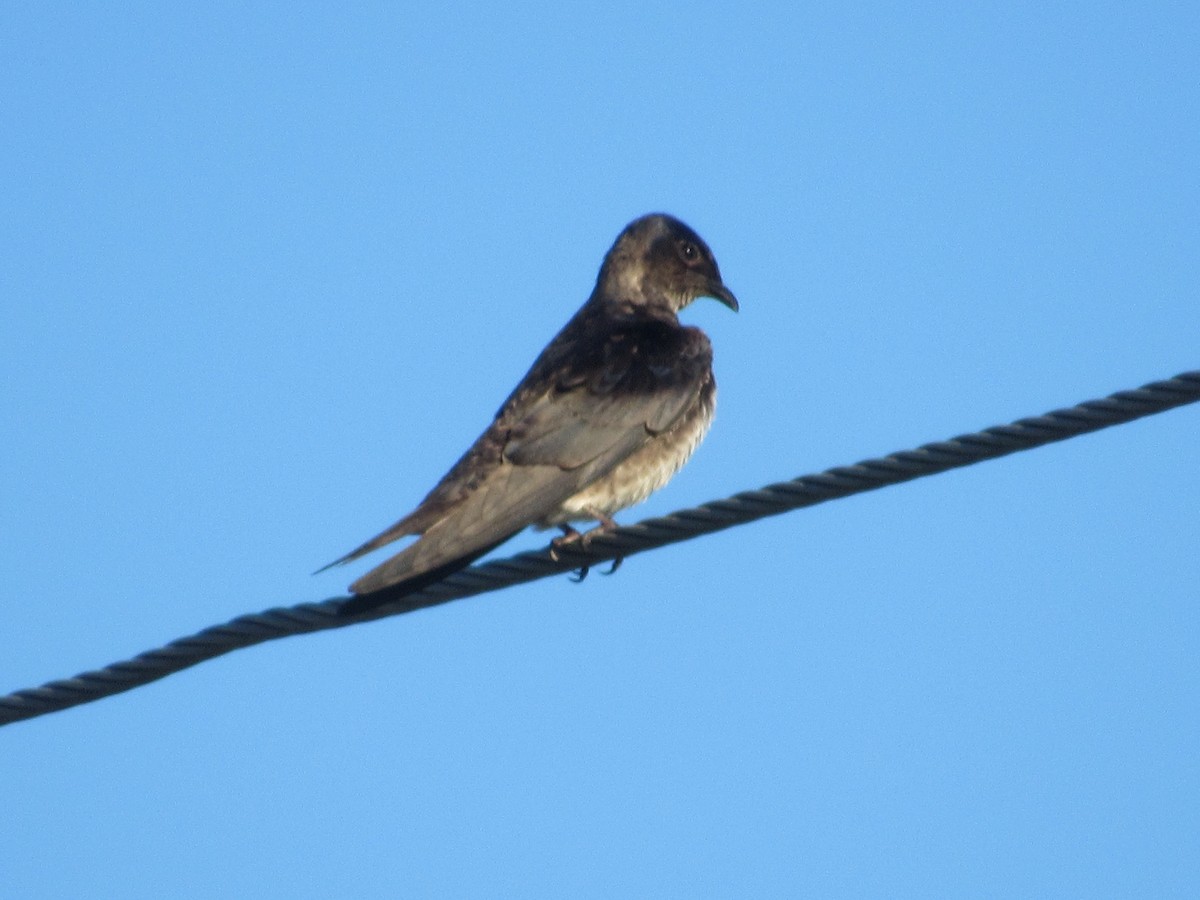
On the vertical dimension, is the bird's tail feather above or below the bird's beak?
below

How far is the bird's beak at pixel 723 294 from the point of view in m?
9.05

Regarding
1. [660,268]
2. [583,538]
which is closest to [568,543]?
[583,538]

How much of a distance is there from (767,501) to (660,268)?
13.4 feet

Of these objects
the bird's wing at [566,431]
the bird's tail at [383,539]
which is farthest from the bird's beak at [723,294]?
the bird's tail at [383,539]

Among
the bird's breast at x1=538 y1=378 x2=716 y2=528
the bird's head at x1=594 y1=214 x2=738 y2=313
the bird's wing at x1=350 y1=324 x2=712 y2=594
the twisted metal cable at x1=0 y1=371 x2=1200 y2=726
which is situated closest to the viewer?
the twisted metal cable at x1=0 y1=371 x2=1200 y2=726

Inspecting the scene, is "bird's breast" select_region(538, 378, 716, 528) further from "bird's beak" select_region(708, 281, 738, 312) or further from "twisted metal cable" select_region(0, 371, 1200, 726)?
"twisted metal cable" select_region(0, 371, 1200, 726)

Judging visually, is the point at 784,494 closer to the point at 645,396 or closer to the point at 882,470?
the point at 882,470

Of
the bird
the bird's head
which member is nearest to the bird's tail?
the bird

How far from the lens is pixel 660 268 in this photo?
355 inches

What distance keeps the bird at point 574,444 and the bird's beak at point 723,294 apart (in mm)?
399

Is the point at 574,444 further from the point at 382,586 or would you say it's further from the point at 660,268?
the point at 660,268

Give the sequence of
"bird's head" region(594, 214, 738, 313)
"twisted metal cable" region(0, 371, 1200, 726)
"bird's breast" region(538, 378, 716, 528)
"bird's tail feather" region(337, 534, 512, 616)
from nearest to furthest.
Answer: "twisted metal cable" region(0, 371, 1200, 726), "bird's tail feather" region(337, 534, 512, 616), "bird's breast" region(538, 378, 716, 528), "bird's head" region(594, 214, 738, 313)

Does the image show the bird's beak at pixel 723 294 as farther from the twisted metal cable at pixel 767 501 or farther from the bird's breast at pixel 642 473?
the twisted metal cable at pixel 767 501

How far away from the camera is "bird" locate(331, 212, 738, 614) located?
612cm
